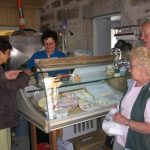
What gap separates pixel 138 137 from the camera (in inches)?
54.8

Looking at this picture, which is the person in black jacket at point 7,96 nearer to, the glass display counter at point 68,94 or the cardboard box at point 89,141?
the glass display counter at point 68,94

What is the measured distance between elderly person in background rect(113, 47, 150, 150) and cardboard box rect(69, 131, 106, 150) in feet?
2.52

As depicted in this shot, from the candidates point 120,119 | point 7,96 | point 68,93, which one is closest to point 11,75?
point 7,96

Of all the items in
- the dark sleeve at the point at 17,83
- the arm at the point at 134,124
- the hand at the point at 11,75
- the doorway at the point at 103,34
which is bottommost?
the arm at the point at 134,124

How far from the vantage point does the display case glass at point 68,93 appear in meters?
1.63

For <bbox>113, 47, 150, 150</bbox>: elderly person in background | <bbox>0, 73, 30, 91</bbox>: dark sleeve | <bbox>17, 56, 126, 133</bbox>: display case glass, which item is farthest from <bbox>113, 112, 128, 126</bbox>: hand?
<bbox>0, 73, 30, 91</bbox>: dark sleeve

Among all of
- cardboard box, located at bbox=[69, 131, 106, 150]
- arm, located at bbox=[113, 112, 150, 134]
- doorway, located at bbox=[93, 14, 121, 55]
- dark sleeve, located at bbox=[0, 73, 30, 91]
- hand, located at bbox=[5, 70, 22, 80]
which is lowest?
cardboard box, located at bbox=[69, 131, 106, 150]

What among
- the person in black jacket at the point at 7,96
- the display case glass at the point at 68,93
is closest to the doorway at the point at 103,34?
the display case glass at the point at 68,93

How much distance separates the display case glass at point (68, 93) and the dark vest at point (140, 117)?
17.8 inches

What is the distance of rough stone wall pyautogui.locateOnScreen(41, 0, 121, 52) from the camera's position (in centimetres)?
316

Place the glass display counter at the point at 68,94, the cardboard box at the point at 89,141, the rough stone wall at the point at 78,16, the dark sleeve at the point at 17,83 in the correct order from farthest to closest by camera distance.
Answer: the rough stone wall at the point at 78,16 → the cardboard box at the point at 89,141 → the dark sleeve at the point at 17,83 → the glass display counter at the point at 68,94

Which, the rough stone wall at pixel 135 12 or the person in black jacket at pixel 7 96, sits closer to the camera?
the person in black jacket at pixel 7 96

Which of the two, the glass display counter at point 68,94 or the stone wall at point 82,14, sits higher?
the stone wall at point 82,14

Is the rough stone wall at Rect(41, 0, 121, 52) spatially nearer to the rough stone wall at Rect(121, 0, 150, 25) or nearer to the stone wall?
the stone wall
